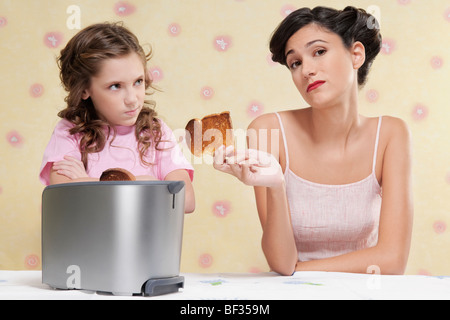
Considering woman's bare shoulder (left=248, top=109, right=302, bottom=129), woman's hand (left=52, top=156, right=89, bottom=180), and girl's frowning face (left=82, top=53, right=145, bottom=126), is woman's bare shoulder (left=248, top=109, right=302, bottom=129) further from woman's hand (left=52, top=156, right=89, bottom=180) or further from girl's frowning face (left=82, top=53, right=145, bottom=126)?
woman's hand (left=52, top=156, right=89, bottom=180)

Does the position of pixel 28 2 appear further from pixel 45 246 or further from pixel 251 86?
pixel 45 246

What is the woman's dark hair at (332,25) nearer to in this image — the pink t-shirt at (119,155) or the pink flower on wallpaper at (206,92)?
the pink t-shirt at (119,155)

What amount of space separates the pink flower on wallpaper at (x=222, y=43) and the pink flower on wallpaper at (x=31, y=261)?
1.12 m

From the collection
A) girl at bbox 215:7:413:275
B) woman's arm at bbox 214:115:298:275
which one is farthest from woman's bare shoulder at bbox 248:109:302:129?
woman's arm at bbox 214:115:298:275

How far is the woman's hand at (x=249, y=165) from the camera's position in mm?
892

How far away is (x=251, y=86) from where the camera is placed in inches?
76.4

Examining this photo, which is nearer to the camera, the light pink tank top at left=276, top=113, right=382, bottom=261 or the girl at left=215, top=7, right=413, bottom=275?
the girl at left=215, top=7, right=413, bottom=275

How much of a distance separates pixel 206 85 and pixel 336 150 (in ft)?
2.24

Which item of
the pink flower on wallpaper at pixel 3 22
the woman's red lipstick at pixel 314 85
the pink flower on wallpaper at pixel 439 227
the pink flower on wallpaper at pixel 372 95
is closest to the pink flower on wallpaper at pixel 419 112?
the pink flower on wallpaper at pixel 372 95

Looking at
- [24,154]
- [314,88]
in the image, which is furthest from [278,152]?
[24,154]

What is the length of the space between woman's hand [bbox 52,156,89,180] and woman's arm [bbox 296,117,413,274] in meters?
0.52

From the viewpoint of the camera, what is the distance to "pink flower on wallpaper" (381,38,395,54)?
2.08m
